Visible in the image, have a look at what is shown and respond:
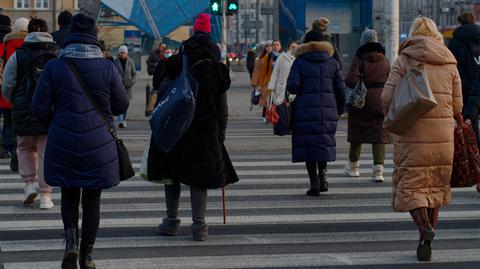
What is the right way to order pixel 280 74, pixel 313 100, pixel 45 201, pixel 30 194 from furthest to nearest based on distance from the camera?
1. pixel 280 74
2. pixel 313 100
3. pixel 30 194
4. pixel 45 201

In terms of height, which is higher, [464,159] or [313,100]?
[313,100]

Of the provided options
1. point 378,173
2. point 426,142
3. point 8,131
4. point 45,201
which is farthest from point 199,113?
point 8,131

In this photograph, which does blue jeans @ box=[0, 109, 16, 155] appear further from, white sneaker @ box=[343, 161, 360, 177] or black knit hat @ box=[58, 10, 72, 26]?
white sneaker @ box=[343, 161, 360, 177]

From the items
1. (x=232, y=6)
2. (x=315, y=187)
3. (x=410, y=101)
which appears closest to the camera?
(x=410, y=101)

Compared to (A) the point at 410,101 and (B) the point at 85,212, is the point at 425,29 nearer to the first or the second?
(A) the point at 410,101

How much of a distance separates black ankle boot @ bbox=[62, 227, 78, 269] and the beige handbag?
7.93 ft

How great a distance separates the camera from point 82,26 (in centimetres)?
802

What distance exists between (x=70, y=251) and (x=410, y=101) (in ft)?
8.65

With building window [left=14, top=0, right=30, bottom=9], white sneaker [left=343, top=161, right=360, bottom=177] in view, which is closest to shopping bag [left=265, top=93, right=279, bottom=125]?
white sneaker [left=343, top=161, right=360, bottom=177]

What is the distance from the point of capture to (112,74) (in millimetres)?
7984

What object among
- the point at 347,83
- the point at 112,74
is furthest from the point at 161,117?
the point at 347,83

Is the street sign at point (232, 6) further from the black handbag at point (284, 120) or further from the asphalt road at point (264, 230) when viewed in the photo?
the black handbag at point (284, 120)

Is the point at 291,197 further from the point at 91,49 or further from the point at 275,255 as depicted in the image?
the point at 91,49

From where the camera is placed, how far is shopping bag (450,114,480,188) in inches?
348
